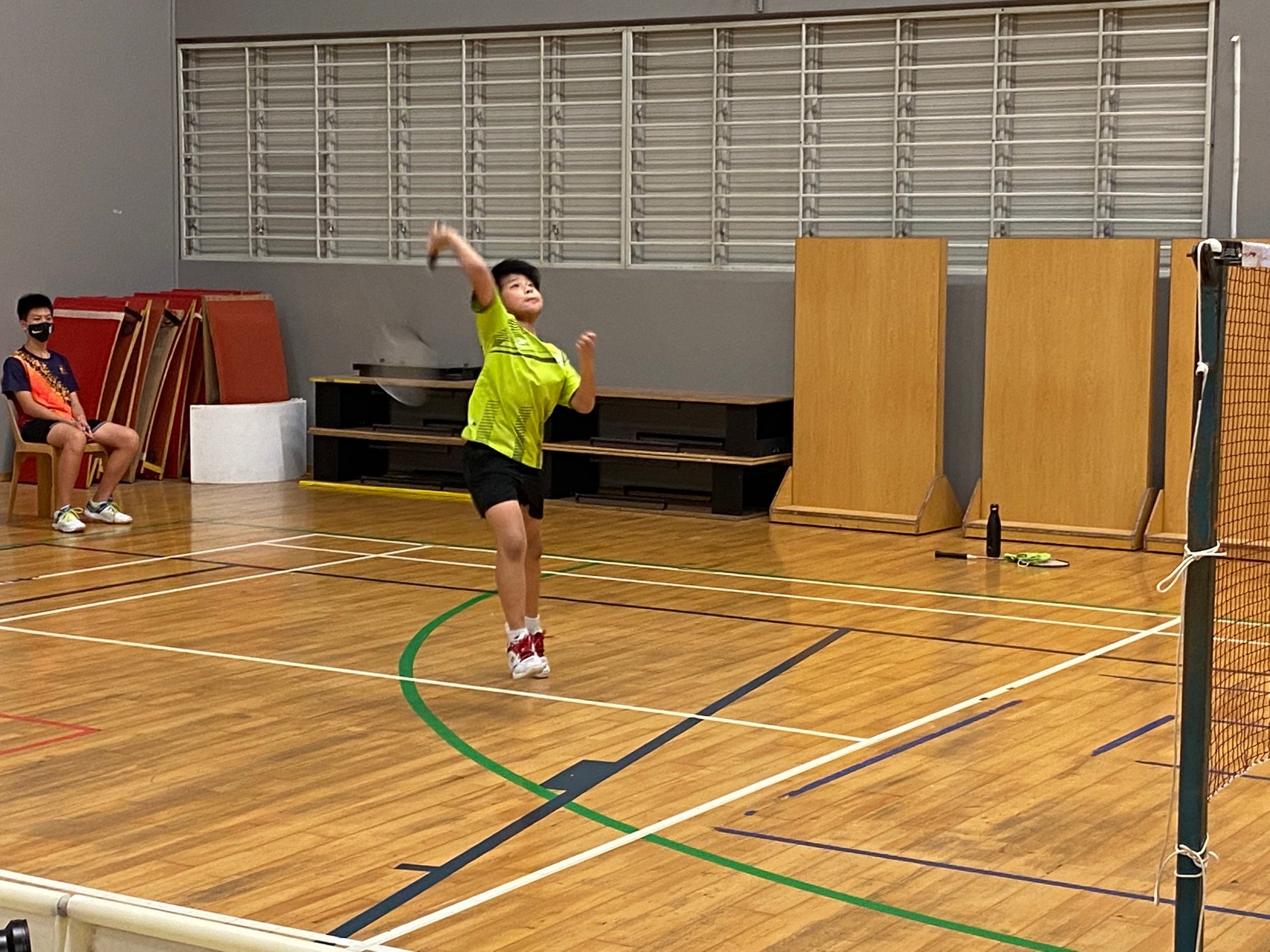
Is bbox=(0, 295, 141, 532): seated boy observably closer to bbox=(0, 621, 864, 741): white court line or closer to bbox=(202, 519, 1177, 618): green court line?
bbox=(202, 519, 1177, 618): green court line

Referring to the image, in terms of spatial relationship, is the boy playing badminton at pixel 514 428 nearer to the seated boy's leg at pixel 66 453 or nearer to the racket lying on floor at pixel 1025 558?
the racket lying on floor at pixel 1025 558

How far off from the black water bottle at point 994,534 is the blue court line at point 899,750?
3.70 m

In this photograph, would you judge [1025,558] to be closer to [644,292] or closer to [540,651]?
[644,292]

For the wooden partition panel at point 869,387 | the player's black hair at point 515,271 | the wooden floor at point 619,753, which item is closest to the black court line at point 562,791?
the wooden floor at point 619,753

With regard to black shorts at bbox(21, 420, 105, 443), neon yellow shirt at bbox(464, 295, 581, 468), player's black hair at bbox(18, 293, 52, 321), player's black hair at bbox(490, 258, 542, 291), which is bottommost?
black shorts at bbox(21, 420, 105, 443)

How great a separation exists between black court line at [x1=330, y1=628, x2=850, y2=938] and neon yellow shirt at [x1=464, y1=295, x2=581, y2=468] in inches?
48.0

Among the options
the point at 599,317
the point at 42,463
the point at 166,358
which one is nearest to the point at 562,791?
the point at 42,463

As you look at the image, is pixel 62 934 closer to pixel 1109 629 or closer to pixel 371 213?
pixel 1109 629

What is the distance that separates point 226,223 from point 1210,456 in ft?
40.1

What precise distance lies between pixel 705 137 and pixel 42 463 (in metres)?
4.98

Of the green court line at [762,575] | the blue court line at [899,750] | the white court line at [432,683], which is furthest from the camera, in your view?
the green court line at [762,575]

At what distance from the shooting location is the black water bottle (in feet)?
33.0

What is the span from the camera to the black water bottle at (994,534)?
10.1 m

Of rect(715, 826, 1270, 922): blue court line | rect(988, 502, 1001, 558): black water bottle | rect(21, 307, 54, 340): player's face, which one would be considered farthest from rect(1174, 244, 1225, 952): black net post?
rect(21, 307, 54, 340): player's face
